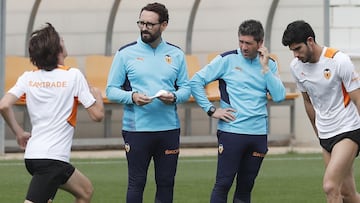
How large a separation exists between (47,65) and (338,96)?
111 inches

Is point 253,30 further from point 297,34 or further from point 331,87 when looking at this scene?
point 331,87

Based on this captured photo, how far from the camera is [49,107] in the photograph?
8.91 metres

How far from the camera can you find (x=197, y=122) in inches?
849

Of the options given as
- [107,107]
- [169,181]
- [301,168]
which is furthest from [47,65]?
[107,107]

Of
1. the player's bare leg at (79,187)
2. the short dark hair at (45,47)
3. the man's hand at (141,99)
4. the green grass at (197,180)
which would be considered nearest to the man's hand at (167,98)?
the man's hand at (141,99)

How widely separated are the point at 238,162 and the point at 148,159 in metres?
0.83

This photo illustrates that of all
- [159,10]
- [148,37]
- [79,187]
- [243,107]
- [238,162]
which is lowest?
[238,162]

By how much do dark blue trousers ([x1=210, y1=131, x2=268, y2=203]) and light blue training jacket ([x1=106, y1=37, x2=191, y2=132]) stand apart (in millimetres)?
521

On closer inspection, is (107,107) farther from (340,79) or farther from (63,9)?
(340,79)

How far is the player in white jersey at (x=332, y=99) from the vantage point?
10078mm

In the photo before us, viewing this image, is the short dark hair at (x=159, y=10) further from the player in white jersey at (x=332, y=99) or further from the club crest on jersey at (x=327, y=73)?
the club crest on jersey at (x=327, y=73)

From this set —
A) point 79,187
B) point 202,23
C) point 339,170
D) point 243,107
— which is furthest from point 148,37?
point 202,23

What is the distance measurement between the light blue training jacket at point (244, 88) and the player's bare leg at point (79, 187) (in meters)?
1.92

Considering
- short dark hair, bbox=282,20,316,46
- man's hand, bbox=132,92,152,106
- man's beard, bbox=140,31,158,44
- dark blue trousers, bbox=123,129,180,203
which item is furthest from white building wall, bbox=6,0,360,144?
short dark hair, bbox=282,20,316,46
